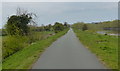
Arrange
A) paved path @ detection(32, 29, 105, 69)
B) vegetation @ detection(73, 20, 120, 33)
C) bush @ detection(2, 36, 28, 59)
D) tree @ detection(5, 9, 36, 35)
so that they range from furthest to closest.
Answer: vegetation @ detection(73, 20, 120, 33)
tree @ detection(5, 9, 36, 35)
bush @ detection(2, 36, 28, 59)
paved path @ detection(32, 29, 105, 69)

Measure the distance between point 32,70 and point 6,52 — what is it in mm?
11825

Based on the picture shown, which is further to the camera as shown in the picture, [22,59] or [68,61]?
[22,59]

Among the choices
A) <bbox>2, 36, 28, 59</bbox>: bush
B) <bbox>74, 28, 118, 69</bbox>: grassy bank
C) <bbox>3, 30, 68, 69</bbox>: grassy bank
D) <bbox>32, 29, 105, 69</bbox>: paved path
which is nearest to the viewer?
<bbox>32, 29, 105, 69</bbox>: paved path

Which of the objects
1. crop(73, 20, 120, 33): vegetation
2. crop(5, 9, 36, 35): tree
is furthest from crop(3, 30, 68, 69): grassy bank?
crop(73, 20, 120, 33): vegetation

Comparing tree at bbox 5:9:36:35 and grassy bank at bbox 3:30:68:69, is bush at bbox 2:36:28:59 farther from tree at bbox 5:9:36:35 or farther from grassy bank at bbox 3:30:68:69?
tree at bbox 5:9:36:35

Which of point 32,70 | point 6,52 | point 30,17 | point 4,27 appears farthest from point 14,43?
point 30,17

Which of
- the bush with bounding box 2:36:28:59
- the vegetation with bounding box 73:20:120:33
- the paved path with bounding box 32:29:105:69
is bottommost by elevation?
the vegetation with bounding box 73:20:120:33

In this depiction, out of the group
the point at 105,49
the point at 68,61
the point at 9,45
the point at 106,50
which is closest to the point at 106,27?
the point at 9,45

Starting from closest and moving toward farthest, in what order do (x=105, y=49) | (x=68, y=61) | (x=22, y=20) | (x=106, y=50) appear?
1. (x=68, y=61)
2. (x=106, y=50)
3. (x=105, y=49)
4. (x=22, y=20)

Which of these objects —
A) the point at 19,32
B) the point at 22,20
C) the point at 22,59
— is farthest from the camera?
the point at 22,20

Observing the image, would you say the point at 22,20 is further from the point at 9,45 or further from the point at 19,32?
the point at 9,45

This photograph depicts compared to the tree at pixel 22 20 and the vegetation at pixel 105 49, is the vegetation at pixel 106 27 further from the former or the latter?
the vegetation at pixel 105 49

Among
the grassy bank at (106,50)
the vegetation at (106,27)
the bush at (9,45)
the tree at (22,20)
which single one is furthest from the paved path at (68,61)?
the vegetation at (106,27)

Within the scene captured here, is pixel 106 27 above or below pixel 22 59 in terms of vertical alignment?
below
